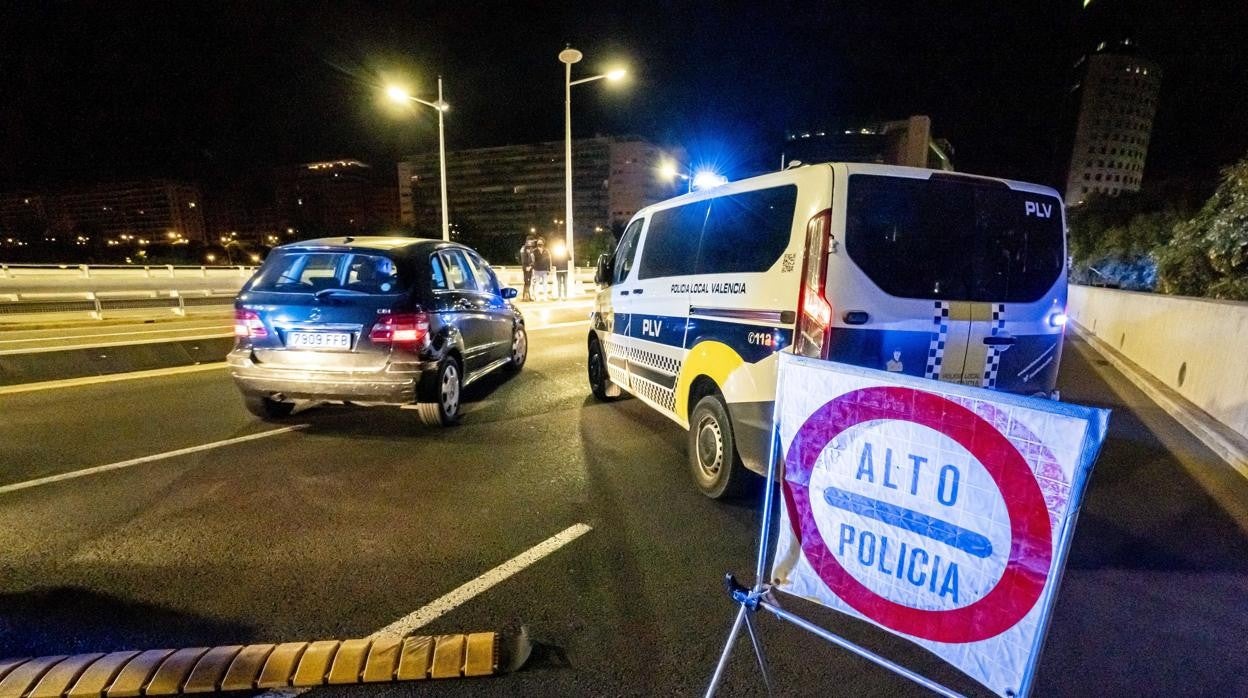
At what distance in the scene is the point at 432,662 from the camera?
2334 mm

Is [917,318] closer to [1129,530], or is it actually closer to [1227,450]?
[1129,530]

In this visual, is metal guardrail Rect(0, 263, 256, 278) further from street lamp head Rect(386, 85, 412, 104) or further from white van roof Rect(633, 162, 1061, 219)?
white van roof Rect(633, 162, 1061, 219)

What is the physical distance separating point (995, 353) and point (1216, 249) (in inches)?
418

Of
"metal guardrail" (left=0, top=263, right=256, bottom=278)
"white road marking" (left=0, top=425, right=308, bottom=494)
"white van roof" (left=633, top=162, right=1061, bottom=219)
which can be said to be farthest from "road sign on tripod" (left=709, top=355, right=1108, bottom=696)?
"metal guardrail" (left=0, top=263, right=256, bottom=278)

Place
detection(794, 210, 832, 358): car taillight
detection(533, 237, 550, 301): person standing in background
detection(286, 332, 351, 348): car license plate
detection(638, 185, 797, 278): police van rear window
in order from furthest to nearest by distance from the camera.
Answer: detection(533, 237, 550, 301): person standing in background → detection(286, 332, 351, 348): car license plate → detection(638, 185, 797, 278): police van rear window → detection(794, 210, 832, 358): car taillight

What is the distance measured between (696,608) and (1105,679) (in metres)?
1.66

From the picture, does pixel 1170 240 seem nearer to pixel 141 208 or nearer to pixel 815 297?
pixel 815 297

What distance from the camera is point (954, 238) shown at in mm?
3428

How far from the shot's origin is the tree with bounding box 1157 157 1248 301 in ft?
32.4

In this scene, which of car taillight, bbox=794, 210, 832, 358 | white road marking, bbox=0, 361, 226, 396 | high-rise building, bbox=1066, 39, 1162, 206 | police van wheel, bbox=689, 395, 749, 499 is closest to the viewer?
car taillight, bbox=794, 210, 832, 358

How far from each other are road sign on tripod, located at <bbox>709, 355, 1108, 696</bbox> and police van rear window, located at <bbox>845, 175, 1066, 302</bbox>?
1.50m

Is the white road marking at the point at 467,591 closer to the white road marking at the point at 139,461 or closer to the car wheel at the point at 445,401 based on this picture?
the car wheel at the point at 445,401

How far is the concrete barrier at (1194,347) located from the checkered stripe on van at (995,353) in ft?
13.8

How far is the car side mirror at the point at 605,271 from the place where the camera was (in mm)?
6359
